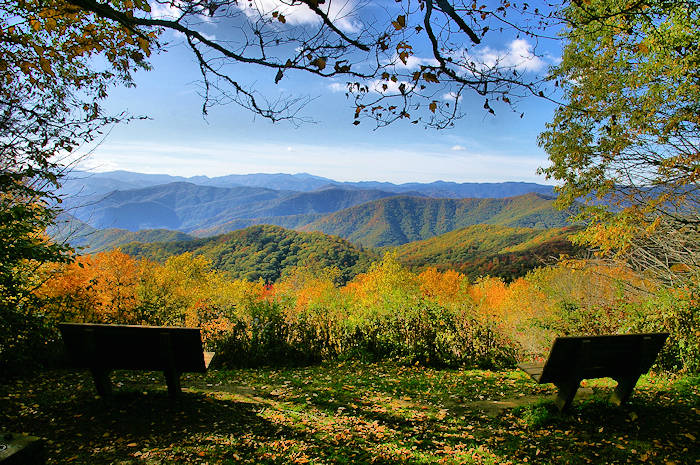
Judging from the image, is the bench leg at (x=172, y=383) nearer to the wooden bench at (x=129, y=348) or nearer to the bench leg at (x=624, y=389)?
the wooden bench at (x=129, y=348)

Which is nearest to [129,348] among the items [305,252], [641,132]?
[641,132]

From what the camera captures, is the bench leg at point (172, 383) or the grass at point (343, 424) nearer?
the grass at point (343, 424)

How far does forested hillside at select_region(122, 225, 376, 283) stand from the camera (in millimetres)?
76062

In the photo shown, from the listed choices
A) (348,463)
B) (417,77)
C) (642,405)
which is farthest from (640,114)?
(348,463)

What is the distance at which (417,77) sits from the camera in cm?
302

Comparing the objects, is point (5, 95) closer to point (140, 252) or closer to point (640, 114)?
point (640, 114)

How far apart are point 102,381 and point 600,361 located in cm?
493

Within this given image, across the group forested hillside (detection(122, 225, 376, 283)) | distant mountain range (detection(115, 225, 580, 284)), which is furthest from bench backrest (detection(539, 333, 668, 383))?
forested hillside (detection(122, 225, 376, 283))

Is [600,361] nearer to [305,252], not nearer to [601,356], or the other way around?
[601,356]

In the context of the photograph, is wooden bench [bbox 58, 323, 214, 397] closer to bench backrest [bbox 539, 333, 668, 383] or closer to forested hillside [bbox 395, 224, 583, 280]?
bench backrest [bbox 539, 333, 668, 383]

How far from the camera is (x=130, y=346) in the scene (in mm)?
3551

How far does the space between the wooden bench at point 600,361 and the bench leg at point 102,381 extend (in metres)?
4.29

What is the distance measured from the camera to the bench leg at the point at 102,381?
12.0 ft

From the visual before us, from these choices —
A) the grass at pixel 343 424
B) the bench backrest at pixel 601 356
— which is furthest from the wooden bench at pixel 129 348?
the bench backrest at pixel 601 356
